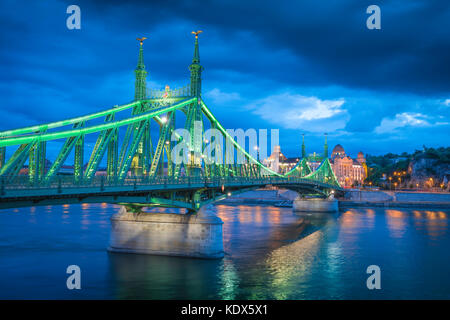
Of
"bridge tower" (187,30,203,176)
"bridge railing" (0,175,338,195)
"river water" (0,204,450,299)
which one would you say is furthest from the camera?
"bridge tower" (187,30,203,176)

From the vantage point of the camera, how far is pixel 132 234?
34.4m

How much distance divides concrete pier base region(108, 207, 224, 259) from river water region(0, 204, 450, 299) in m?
0.84

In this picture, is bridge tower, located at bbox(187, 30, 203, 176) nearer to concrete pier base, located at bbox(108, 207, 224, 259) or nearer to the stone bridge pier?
concrete pier base, located at bbox(108, 207, 224, 259)

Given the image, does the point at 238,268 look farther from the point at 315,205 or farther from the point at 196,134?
the point at 315,205

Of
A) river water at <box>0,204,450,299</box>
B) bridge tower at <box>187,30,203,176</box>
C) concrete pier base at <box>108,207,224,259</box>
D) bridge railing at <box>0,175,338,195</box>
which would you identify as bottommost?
river water at <box>0,204,450,299</box>

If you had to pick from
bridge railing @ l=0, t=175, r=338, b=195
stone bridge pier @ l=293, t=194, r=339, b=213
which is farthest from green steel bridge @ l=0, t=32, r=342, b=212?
stone bridge pier @ l=293, t=194, r=339, b=213

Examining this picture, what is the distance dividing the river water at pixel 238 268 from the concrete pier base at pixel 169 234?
838 mm

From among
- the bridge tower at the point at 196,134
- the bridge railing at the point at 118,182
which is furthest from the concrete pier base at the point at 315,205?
the bridge tower at the point at 196,134

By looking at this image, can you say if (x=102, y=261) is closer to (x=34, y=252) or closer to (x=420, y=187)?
(x=34, y=252)

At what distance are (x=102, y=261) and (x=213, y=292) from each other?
11.0m

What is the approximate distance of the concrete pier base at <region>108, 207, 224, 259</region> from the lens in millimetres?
32812

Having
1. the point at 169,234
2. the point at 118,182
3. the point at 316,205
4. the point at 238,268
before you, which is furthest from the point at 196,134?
the point at 316,205
